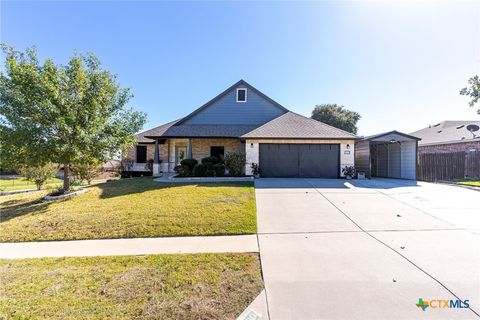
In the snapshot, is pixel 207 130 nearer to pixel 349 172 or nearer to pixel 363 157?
pixel 349 172

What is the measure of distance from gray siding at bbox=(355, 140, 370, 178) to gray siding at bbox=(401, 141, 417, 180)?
2.53 meters

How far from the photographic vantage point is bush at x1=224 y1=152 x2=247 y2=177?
1378 cm

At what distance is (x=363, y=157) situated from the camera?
15594mm

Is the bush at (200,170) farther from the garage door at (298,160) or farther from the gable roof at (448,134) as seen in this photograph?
the gable roof at (448,134)

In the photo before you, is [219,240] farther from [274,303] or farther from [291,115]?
[291,115]

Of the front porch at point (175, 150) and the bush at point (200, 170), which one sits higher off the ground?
the front porch at point (175, 150)

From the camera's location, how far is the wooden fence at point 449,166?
14727 mm

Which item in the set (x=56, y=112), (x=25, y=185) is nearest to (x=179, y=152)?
(x=56, y=112)

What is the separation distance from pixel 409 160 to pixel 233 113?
12.5 meters

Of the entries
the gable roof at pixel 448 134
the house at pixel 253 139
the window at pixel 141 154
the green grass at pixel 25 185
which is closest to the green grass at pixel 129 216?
the house at pixel 253 139

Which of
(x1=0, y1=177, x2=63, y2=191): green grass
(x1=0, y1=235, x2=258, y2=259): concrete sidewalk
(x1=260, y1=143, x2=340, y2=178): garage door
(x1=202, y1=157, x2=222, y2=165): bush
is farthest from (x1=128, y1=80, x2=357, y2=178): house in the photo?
(x1=0, y1=235, x2=258, y2=259): concrete sidewalk

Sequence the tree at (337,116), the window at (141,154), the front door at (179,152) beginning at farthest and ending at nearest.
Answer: the tree at (337,116) → the window at (141,154) → the front door at (179,152)

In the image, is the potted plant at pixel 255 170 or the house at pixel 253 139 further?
the house at pixel 253 139

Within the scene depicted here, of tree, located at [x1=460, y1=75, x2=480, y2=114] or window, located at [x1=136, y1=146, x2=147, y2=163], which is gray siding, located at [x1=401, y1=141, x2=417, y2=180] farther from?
window, located at [x1=136, y1=146, x2=147, y2=163]
